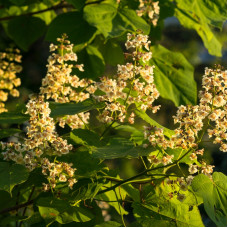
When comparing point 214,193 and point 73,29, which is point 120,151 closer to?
point 214,193

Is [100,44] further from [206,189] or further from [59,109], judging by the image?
[206,189]

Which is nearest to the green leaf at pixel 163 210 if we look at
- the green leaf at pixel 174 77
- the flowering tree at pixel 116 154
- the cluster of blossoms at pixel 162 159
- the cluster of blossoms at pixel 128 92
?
the flowering tree at pixel 116 154

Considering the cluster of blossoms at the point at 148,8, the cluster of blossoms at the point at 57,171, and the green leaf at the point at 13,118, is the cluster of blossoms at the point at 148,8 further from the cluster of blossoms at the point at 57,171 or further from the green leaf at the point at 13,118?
the cluster of blossoms at the point at 57,171

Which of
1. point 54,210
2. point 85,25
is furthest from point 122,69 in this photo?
point 85,25

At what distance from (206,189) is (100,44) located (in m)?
1.03

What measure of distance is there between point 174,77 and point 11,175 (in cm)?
97

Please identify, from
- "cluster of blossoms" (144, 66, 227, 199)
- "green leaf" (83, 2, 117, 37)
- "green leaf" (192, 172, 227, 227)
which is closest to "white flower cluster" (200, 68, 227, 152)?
"cluster of blossoms" (144, 66, 227, 199)

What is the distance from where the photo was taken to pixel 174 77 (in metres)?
1.97

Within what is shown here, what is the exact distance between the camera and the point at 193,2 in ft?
5.99

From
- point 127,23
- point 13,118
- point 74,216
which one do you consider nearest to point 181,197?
point 74,216

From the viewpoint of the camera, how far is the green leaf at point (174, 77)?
1.92 metres

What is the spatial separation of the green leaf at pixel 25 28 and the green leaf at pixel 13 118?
0.97 m

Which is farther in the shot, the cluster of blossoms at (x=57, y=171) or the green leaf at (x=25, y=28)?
the green leaf at (x=25, y=28)

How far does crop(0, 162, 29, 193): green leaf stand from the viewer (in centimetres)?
120
